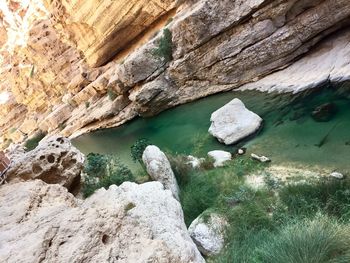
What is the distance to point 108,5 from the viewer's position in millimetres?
30828

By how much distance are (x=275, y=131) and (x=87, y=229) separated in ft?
36.6

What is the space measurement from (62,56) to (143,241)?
1620 inches

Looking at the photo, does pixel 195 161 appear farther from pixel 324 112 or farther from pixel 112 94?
pixel 112 94

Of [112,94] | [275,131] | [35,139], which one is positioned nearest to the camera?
[275,131]

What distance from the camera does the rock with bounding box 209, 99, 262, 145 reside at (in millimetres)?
14977

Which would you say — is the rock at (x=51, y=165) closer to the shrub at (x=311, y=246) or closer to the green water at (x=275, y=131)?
the shrub at (x=311, y=246)

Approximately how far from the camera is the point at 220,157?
13750mm

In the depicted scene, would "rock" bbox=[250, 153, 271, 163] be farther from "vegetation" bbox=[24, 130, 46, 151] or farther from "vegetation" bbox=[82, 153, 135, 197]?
"vegetation" bbox=[24, 130, 46, 151]

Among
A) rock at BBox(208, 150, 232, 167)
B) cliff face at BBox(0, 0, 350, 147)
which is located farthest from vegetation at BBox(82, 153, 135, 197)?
cliff face at BBox(0, 0, 350, 147)

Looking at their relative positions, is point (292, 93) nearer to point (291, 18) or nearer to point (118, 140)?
point (291, 18)

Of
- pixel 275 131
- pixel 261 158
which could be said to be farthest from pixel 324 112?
pixel 261 158

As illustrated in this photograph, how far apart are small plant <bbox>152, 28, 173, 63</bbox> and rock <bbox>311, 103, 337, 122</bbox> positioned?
12.4 m

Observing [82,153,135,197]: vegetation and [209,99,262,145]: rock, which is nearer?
[82,153,135,197]: vegetation

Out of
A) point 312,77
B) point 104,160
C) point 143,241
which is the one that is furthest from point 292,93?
point 143,241
